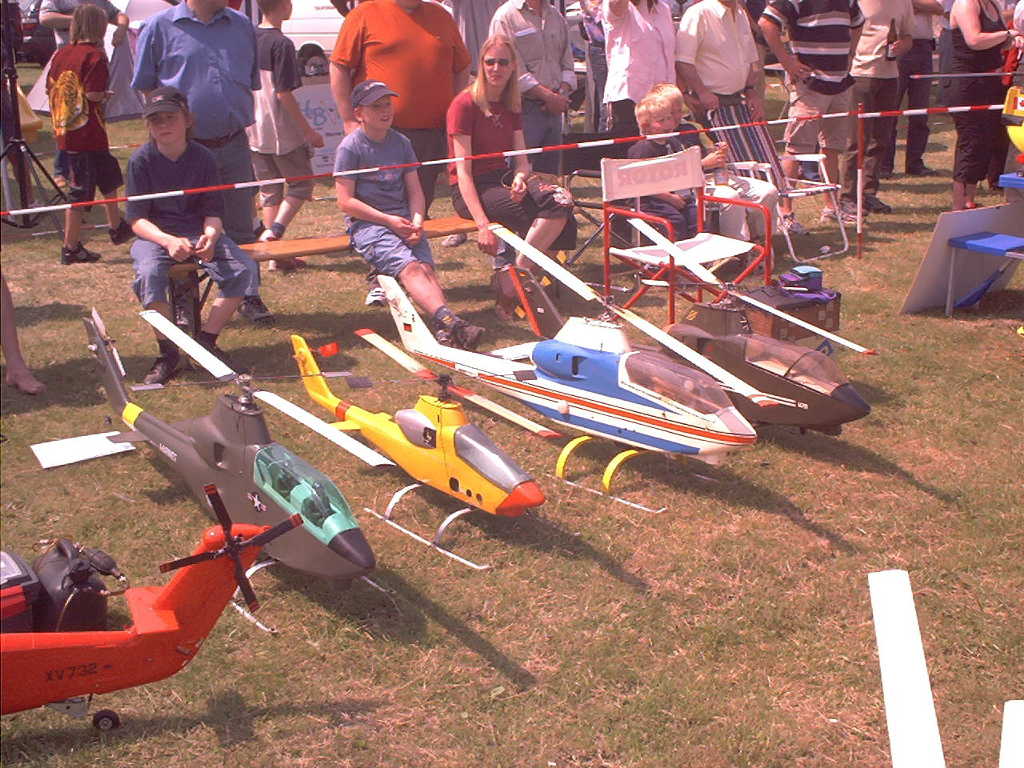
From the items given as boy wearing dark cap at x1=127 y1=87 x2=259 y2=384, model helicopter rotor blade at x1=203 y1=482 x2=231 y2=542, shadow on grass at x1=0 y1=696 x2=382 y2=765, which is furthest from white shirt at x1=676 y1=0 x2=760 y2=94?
shadow on grass at x1=0 y1=696 x2=382 y2=765

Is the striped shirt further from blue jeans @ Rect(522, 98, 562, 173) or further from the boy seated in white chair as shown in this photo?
blue jeans @ Rect(522, 98, 562, 173)

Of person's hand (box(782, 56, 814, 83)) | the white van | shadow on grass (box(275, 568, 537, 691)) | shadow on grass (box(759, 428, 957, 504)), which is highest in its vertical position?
the white van

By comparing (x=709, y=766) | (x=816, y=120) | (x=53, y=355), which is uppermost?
(x=816, y=120)

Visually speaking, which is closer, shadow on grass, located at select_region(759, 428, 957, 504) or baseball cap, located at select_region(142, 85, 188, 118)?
shadow on grass, located at select_region(759, 428, 957, 504)

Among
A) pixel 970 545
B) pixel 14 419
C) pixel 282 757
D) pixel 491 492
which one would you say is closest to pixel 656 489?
pixel 491 492

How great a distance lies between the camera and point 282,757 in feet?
11.8

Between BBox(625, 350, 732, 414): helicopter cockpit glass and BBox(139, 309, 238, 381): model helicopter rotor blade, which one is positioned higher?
BBox(139, 309, 238, 381): model helicopter rotor blade

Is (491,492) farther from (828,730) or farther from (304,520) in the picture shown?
(828,730)

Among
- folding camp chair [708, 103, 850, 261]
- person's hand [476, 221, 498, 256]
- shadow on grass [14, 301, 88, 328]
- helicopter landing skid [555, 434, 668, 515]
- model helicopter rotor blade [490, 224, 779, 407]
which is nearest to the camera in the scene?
model helicopter rotor blade [490, 224, 779, 407]

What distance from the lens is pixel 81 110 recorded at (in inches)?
353

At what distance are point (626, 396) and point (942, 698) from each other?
202 centimetres

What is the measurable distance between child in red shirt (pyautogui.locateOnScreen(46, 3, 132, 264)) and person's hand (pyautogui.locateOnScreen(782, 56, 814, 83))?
592 cm

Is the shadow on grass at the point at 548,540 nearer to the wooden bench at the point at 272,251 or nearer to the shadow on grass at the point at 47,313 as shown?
the wooden bench at the point at 272,251

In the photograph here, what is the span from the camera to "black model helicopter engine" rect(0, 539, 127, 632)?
361 centimetres
